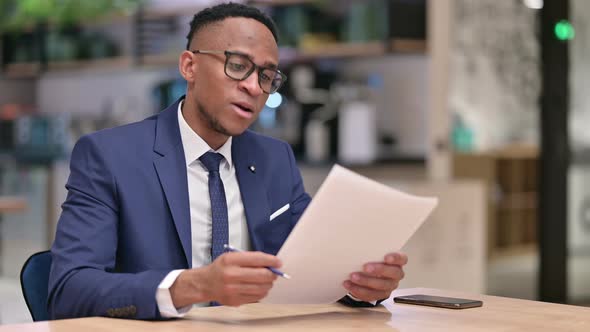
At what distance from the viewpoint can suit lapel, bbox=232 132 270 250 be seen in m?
2.17

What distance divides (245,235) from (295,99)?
3712 millimetres

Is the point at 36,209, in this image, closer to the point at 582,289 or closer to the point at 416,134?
the point at 416,134

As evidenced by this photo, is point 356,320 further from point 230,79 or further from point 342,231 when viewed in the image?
point 230,79

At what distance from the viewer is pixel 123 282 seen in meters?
1.74

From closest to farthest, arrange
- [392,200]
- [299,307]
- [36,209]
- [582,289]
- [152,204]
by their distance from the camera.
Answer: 1. [392,200]
2. [299,307]
3. [152,204]
4. [582,289]
5. [36,209]

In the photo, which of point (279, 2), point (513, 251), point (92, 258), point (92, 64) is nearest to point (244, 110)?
point (92, 258)

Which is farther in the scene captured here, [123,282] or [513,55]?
[513,55]

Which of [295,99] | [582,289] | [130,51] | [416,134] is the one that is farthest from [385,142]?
[130,51]

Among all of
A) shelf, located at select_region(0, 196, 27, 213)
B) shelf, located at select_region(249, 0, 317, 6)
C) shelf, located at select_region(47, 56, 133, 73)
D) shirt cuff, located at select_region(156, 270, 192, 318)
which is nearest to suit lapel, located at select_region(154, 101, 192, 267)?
shirt cuff, located at select_region(156, 270, 192, 318)

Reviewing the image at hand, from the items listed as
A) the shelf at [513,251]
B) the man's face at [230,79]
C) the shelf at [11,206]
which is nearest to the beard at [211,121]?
the man's face at [230,79]

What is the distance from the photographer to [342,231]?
5.30ft

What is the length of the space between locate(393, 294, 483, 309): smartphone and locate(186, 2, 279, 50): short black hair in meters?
0.64

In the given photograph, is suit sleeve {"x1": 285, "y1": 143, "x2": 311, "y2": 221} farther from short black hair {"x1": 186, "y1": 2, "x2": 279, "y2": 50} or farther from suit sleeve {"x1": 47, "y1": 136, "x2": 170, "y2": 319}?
suit sleeve {"x1": 47, "y1": 136, "x2": 170, "y2": 319}

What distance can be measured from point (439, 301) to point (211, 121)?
0.63 metres
